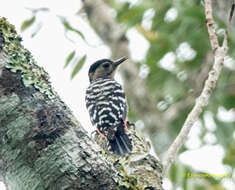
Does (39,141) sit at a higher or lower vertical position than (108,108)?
lower

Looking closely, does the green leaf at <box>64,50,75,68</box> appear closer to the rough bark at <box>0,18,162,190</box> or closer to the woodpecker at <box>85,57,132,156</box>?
the woodpecker at <box>85,57,132,156</box>

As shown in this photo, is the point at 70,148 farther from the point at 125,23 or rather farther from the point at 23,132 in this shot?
the point at 125,23

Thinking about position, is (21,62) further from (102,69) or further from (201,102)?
(102,69)

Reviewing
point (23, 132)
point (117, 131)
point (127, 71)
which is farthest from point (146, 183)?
point (127, 71)

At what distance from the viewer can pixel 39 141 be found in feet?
4.93

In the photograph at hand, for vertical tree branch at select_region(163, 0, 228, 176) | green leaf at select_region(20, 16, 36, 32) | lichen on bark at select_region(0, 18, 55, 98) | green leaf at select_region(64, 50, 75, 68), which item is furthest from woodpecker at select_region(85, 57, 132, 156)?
lichen on bark at select_region(0, 18, 55, 98)

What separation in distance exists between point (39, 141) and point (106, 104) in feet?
11.1

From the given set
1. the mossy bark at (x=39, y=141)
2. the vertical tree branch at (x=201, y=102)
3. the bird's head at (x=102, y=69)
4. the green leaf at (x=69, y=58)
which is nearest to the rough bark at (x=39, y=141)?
the mossy bark at (x=39, y=141)

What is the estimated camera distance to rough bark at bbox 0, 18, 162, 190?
148cm

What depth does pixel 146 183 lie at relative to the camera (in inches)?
78.4

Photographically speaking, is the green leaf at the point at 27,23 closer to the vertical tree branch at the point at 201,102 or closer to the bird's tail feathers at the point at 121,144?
the bird's tail feathers at the point at 121,144

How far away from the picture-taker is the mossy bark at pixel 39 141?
4.86 feet

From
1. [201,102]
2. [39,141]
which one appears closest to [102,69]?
[201,102]

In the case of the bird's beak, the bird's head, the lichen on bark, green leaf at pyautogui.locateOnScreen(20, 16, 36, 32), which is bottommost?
the lichen on bark
